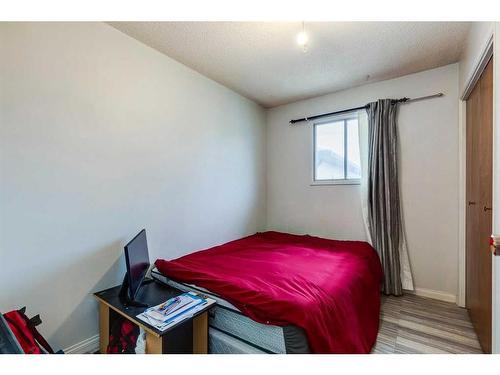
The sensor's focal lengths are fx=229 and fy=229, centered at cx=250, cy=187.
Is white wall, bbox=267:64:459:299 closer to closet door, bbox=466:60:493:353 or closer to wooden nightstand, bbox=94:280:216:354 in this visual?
closet door, bbox=466:60:493:353

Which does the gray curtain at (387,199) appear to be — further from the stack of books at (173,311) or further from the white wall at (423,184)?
the stack of books at (173,311)

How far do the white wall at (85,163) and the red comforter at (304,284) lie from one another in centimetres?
50

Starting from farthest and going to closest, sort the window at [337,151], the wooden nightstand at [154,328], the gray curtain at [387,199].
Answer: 1. the window at [337,151]
2. the gray curtain at [387,199]
3. the wooden nightstand at [154,328]

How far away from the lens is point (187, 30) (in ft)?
5.98

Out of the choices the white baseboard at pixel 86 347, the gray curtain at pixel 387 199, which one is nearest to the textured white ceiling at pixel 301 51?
the gray curtain at pixel 387 199

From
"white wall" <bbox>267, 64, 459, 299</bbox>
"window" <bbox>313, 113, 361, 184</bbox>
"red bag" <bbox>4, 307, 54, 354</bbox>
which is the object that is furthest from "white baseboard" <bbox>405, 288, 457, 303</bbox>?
"red bag" <bbox>4, 307, 54, 354</bbox>

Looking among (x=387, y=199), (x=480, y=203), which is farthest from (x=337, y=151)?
(x=480, y=203)

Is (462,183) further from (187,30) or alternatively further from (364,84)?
(187,30)

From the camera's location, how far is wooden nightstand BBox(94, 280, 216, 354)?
1239mm

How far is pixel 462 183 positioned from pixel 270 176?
221 centimetres

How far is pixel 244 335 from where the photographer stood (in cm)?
139

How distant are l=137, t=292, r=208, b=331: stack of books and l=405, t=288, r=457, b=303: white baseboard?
2.40 m

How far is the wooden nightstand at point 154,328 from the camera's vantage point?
4.06ft
